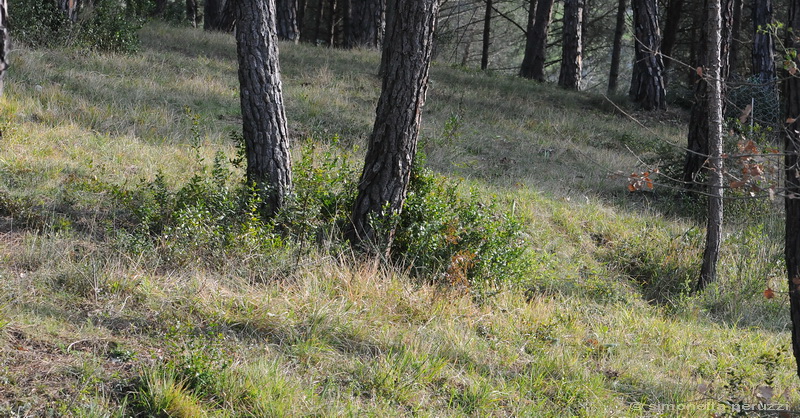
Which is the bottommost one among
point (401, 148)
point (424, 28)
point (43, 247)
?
point (43, 247)

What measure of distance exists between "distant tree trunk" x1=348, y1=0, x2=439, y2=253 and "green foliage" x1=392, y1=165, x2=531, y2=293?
0.19 m

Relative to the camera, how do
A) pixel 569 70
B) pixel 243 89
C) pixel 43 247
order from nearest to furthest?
pixel 43 247, pixel 243 89, pixel 569 70

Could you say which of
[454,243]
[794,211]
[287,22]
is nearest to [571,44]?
[287,22]

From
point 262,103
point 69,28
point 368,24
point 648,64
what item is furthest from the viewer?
point 368,24

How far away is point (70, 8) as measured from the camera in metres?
12.2

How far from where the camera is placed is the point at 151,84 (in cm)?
1035

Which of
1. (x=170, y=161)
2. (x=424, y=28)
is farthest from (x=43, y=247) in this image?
(x=424, y=28)

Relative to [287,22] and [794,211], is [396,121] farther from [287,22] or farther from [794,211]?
[287,22]

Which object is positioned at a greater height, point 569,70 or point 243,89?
point 569,70

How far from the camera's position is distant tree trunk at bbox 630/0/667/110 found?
15391mm

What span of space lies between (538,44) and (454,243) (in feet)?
50.9

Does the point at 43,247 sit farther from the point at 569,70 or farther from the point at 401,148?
the point at 569,70

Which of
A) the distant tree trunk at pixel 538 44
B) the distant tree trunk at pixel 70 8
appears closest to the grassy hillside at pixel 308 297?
the distant tree trunk at pixel 70 8

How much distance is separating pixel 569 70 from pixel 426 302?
15348mm
